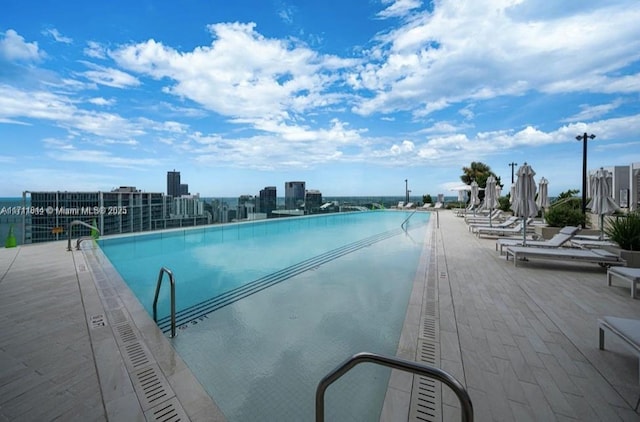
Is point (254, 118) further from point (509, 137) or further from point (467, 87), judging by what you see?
point (509, 137)

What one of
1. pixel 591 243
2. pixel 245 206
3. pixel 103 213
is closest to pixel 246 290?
pixel 103 213

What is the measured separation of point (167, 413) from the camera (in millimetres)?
1583

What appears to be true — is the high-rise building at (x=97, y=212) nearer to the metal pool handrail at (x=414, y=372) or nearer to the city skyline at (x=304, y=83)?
the city skyline at (x=304, y=83)

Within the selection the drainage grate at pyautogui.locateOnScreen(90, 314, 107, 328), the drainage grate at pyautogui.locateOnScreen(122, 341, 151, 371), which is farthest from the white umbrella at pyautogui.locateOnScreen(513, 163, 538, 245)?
the drainage grate at pyautogui.locateOnScreen(90, 314, 107, 328)

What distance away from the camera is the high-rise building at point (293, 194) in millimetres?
14531

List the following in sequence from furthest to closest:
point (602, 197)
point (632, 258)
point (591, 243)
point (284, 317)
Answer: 1. point (591, 243)
2. point (602, 197)
3. point (632, 258)
4. point (284, 317)

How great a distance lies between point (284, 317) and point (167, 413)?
5.20ft

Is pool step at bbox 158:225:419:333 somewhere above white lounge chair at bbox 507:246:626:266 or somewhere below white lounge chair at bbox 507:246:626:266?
below

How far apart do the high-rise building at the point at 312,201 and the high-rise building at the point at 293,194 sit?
13.6 inches

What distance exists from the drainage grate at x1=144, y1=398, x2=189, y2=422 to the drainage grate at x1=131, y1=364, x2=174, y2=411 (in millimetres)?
51

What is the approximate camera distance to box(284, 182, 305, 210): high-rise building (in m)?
14.5

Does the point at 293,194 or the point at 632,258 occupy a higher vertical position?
the point at 293,194

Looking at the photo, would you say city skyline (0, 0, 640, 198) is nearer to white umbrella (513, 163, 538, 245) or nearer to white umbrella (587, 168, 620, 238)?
white umbrella (587, 168, 620, 238)

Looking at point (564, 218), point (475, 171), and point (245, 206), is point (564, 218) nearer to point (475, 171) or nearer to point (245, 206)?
point (245, 206)
